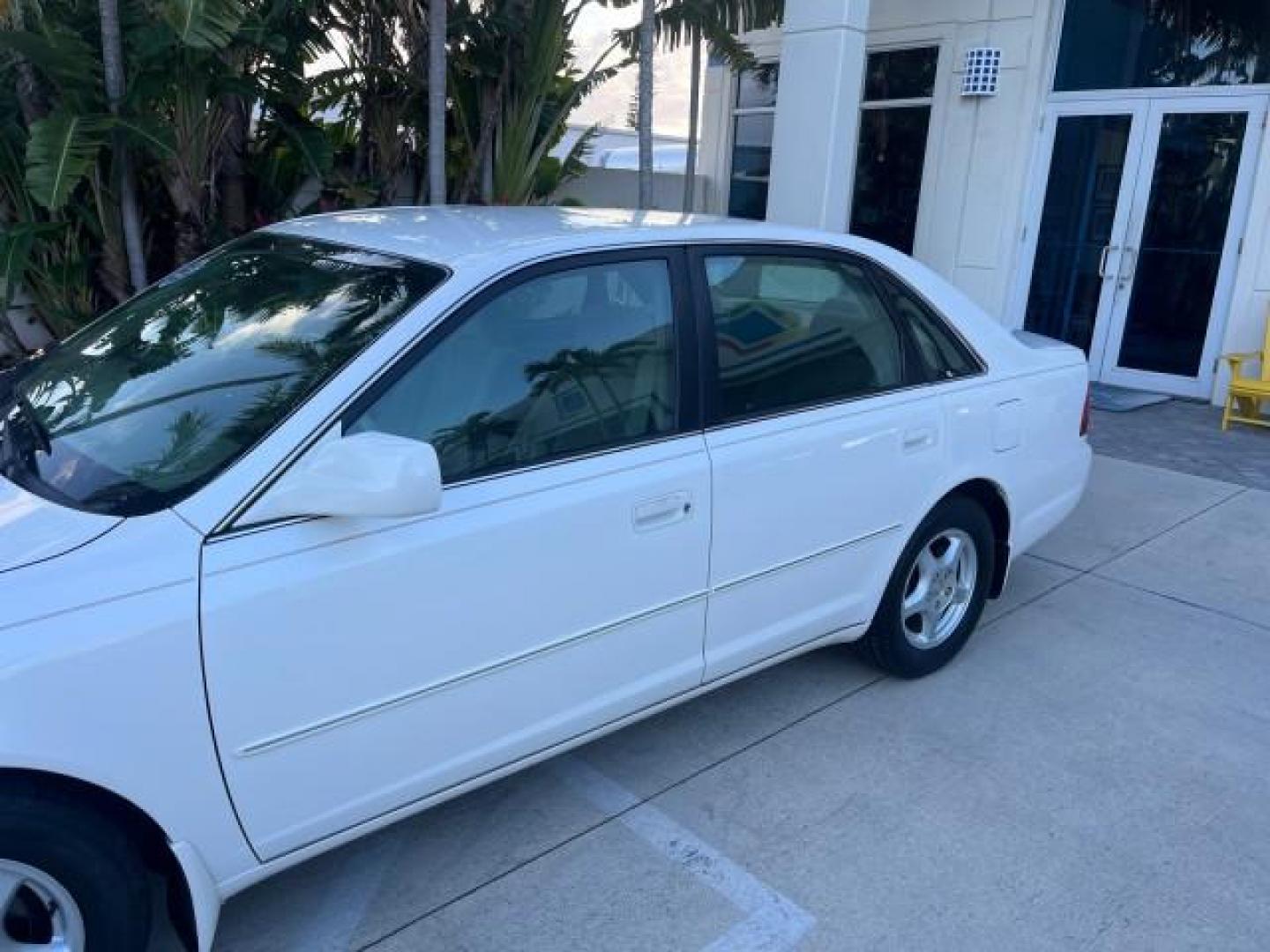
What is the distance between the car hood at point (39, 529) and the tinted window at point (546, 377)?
1.85 feet

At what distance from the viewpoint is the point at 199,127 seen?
5852 millimetres

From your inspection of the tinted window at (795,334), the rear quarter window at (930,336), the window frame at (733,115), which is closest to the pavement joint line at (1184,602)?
the rear quarter window at (930,336)

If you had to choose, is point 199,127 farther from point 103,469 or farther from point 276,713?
point 276,713

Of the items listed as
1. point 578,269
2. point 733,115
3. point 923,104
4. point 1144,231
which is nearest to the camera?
point 578,269

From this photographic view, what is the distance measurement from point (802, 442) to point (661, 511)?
586 millimetres

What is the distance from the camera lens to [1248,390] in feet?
24.3

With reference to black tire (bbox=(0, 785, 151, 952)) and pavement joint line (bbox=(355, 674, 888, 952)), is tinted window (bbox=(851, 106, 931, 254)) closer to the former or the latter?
pavement joint line (bbox=(355, 674, 888, 952))

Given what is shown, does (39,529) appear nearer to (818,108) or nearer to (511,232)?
(511,232)

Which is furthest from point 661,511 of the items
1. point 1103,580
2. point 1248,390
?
point 1248,390

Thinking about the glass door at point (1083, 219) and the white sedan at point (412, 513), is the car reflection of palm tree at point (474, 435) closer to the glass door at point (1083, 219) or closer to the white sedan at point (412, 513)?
the white sedan at point (412, 513)

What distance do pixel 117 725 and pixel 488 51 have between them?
618 cm

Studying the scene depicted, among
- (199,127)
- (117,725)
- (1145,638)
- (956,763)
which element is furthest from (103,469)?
(199,127)

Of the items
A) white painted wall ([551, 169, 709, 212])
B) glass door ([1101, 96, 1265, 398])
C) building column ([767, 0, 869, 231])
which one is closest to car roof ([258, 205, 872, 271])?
building column ([767, 0, 869, 231])

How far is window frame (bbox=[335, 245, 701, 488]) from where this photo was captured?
2.28 metres
